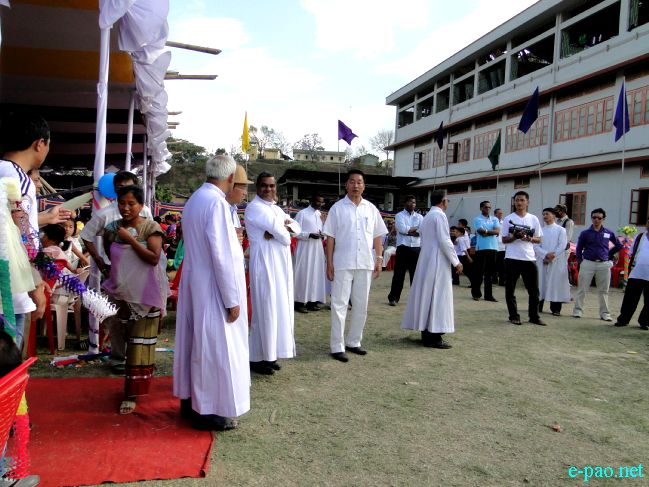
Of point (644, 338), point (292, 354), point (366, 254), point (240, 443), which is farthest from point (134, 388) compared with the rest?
point (644, 338)

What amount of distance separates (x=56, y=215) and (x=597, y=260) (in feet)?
25.9

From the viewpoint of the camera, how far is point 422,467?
277 centimetres

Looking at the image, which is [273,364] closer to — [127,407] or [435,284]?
[127,407]

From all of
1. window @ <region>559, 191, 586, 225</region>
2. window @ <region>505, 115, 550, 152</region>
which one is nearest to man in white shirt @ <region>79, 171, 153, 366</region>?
window @ <region>559, 191, 586, 225</region>

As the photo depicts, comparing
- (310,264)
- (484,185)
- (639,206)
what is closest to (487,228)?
(310,264)

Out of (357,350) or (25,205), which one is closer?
(25,205)

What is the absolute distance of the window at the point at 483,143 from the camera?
23.5 metres

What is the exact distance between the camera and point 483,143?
24234mm

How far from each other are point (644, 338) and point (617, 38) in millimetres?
13978

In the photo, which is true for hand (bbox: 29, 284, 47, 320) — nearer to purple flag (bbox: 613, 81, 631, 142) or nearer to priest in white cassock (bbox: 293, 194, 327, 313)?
A: priest in white cassock (bbox: 293, 194, 327, 313)

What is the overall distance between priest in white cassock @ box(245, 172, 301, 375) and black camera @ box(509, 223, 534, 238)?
13.2 feet

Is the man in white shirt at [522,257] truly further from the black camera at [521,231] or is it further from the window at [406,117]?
the window at [406,117]

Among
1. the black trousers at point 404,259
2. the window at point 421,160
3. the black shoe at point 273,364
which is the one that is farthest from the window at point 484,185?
the black shoe at point 273,364

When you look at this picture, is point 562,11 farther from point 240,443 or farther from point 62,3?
point 240,443
